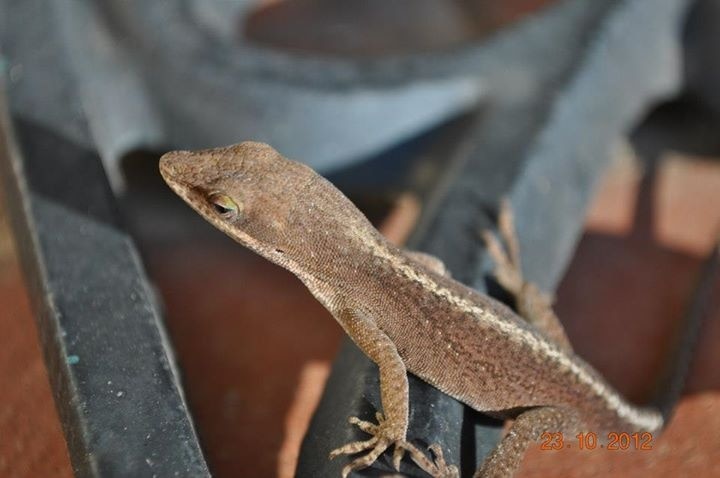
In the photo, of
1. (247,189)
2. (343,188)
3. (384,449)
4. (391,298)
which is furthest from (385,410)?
(343,188)

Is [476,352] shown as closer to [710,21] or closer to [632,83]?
[632,83]

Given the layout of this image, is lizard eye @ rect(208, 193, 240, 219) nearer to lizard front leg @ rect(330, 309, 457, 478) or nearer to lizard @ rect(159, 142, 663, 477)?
lizard @ rect(159, 142, 663, 477)

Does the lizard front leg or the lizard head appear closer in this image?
the lizard front leg

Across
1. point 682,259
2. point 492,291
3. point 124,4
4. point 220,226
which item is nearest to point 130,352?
point 220,226

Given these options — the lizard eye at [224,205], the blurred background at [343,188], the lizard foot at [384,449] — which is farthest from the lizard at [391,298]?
the lizard foot at [384,449]

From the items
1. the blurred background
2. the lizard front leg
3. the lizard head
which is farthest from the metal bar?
the lizard front leg

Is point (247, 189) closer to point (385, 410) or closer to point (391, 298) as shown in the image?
point (391, 298)
